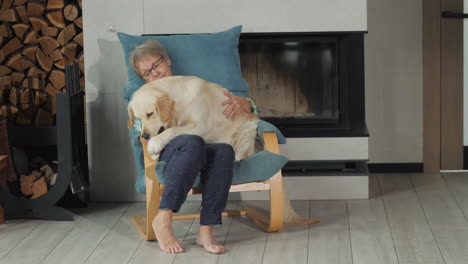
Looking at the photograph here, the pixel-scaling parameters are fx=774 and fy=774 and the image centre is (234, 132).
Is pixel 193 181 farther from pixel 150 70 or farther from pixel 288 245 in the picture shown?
pixel 150 70

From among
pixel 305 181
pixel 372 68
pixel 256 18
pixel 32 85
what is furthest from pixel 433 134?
pixel 32 85

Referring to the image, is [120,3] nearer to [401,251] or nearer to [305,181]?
[305,181]

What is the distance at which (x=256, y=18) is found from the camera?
13.6ft

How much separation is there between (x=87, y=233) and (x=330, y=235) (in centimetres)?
114

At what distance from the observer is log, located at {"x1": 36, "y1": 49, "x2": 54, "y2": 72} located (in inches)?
169

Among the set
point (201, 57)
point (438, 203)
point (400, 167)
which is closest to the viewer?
point (201, 57)

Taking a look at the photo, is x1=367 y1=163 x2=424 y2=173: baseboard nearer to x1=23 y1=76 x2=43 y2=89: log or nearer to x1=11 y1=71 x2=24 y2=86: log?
x1=23 y1=76 x2=43 y2=89: log

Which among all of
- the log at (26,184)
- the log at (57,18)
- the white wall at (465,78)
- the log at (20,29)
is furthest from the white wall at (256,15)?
the log at (26,184)

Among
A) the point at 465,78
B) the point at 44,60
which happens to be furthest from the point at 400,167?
the point at 44,60

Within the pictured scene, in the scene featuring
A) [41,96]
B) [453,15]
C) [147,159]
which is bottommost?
[147,159]

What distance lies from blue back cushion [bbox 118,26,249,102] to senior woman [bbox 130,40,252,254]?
556 mm

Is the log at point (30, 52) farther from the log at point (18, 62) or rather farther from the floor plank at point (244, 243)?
the floor plank at point (244, 243)

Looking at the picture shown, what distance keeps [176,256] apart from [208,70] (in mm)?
1011

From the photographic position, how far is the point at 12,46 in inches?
169
